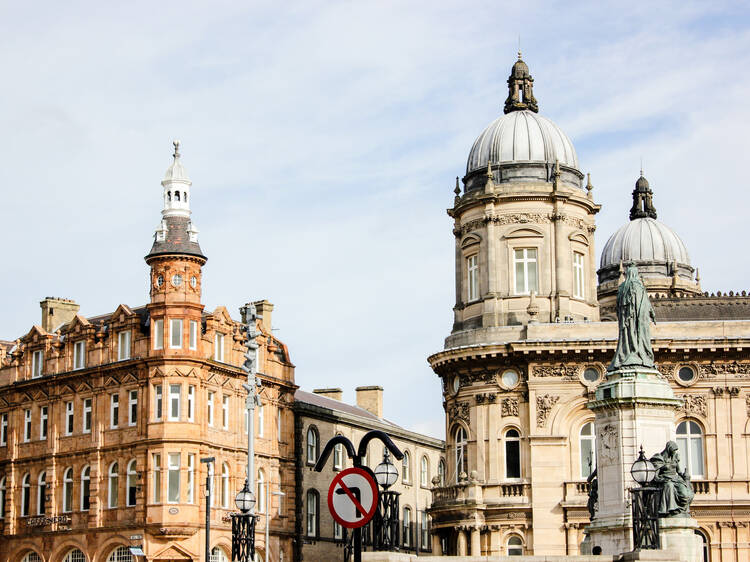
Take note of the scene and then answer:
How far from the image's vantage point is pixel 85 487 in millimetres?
66812

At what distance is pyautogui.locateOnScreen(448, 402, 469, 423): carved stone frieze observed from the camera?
60406 millimetres

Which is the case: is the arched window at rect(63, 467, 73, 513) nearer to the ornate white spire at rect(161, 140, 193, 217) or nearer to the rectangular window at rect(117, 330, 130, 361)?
the rectangular window at rect(117, 330, 130, 361)

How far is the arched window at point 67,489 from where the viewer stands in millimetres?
67375

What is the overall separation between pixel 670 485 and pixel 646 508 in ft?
6.62

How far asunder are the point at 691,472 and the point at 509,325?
32.6 ft

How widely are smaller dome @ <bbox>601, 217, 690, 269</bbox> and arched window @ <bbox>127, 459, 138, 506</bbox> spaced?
3033 cm

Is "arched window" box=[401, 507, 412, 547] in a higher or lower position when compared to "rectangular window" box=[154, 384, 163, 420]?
lower

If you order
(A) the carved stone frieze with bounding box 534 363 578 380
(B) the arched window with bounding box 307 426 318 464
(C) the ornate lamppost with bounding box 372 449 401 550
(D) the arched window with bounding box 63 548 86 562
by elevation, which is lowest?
(D) the arched window with bounding box 63 548 86 562

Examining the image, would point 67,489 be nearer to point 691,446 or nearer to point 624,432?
point 691,446

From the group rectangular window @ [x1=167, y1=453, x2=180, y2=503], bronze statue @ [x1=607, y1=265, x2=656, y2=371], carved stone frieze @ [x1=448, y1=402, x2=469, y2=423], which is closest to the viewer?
bronze statue @ [x1=607, y1=265, x2=656, y2=371]

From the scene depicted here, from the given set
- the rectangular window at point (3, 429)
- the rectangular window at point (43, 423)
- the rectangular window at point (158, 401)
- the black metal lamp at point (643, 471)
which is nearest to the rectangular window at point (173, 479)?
the rectangular window at point (158, 401)

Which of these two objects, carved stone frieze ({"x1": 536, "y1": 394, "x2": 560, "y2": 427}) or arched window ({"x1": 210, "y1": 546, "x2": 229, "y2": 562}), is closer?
carved stone frieze ({"x1": 536, "y1": 394, "x2": 560, "y2": 427})

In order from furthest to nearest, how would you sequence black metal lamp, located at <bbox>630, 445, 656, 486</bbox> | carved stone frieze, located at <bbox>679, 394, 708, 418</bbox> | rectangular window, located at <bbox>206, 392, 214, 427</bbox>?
rectangular window, located at <bbox>206, 392, 214, 427</bbox> < carved stone frieze, located at <bbox>679, 394, 708, 418</bbox> < black metal lamp, located at <bbox>630, 445, 656, 486</bbox>

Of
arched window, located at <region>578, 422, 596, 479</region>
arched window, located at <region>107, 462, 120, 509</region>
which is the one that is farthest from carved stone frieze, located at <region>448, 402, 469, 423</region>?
arched window, located at <region>107, 462, 120, 509</region>
